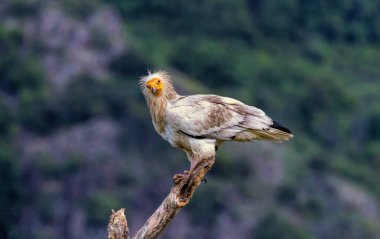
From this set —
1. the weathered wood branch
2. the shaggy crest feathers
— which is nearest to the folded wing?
the shaggy crest feathers

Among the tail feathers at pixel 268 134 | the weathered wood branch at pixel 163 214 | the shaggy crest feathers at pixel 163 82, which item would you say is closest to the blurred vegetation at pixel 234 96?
the shaggy crest feathers at pixel 163 82

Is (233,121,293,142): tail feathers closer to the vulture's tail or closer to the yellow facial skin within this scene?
the vulture's tail

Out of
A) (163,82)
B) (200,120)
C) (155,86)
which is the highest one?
(163,82)

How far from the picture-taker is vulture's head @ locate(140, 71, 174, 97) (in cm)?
1569

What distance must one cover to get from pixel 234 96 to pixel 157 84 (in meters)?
45.3

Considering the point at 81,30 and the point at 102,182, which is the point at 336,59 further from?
the point at 102,182

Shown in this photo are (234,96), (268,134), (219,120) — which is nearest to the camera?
(219,120)

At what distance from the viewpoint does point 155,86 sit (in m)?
15.7

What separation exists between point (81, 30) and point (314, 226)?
16.2m

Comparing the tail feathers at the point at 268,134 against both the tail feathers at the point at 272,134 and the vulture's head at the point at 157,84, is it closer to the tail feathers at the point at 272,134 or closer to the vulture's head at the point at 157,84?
the tail feathers at the point at 272,134

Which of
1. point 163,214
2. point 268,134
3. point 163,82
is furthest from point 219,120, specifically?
point 163,214

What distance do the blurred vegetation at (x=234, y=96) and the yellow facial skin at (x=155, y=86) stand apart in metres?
20.4

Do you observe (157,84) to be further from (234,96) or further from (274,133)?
(234,96)

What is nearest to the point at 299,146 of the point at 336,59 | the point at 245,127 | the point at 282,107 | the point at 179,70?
the point at 282,107
